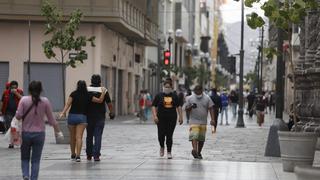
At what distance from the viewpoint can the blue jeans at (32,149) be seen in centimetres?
1176

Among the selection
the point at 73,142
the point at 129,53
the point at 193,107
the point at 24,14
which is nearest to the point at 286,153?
the point at 193,107

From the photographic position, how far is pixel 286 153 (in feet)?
46.2

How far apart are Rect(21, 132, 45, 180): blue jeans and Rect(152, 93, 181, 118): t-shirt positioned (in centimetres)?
571

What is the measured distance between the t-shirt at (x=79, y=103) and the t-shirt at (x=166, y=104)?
1.81m

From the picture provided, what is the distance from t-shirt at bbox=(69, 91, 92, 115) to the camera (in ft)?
53.0

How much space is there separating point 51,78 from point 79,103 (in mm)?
24704

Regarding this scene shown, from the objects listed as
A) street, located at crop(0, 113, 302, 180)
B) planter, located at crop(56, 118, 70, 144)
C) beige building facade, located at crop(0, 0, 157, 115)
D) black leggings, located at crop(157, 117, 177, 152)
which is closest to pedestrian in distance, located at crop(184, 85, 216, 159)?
street, located at crop(0, 113, 302, 180)

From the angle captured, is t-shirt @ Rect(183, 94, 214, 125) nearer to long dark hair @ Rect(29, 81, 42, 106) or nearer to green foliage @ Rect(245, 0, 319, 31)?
green foliage @ Rect(245, 0, 319, 31)

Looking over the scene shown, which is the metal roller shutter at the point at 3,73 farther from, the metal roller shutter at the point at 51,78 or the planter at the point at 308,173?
the planter at the point at 308,173

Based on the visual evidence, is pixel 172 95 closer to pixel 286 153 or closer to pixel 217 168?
pixel 217 168

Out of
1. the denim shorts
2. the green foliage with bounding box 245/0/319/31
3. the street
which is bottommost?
the street

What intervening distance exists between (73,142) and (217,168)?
3.22m

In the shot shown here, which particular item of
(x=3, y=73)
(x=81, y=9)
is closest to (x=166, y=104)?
(x=81, y=9)

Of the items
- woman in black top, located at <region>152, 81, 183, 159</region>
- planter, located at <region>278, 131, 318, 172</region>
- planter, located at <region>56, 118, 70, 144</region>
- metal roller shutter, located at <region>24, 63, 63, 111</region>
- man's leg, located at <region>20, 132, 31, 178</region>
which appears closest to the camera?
man's leg, located at <region>20, 132, 31, 178</region>
